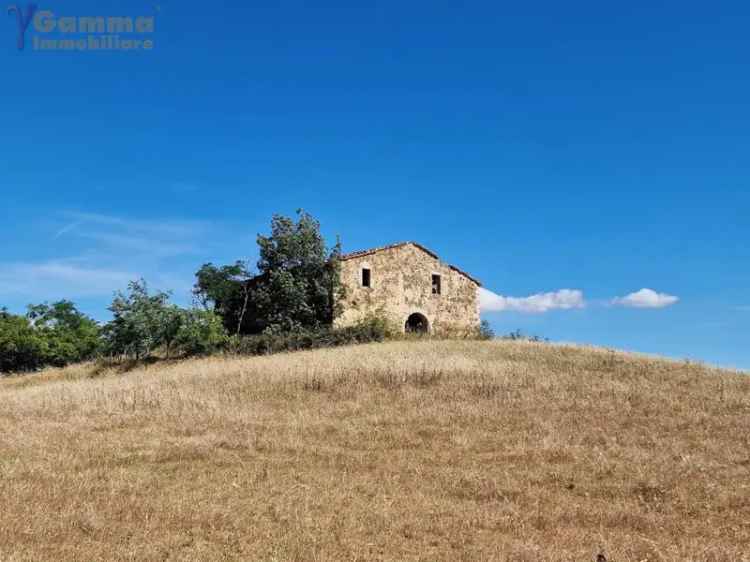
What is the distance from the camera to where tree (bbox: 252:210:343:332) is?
3372cm

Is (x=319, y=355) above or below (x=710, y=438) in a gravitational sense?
above

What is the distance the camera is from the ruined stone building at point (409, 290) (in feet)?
116

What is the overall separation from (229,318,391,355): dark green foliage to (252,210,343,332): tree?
3.61 ft

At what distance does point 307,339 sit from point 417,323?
30.8 ft

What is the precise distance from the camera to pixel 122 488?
34.6 feet

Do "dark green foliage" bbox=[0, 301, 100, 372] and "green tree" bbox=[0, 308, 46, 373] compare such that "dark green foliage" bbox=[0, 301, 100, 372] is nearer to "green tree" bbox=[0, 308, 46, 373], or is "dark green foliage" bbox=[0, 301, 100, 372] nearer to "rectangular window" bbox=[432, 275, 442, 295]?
"green tree" bbox=[0, 308, 46, 373]

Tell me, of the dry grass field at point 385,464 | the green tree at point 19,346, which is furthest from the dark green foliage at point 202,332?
the green tree at point 19,346

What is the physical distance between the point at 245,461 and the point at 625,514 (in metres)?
7.45

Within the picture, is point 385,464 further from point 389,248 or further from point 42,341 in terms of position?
point 42,341

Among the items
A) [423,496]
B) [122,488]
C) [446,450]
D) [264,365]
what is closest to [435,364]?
[264,365]

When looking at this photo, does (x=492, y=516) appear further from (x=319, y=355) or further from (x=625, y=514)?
(x=319, y=355)

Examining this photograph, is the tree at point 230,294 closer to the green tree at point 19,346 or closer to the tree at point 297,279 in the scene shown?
the tree at point 297,279

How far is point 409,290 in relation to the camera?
37.1 m

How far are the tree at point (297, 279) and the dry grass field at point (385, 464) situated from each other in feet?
35.0
